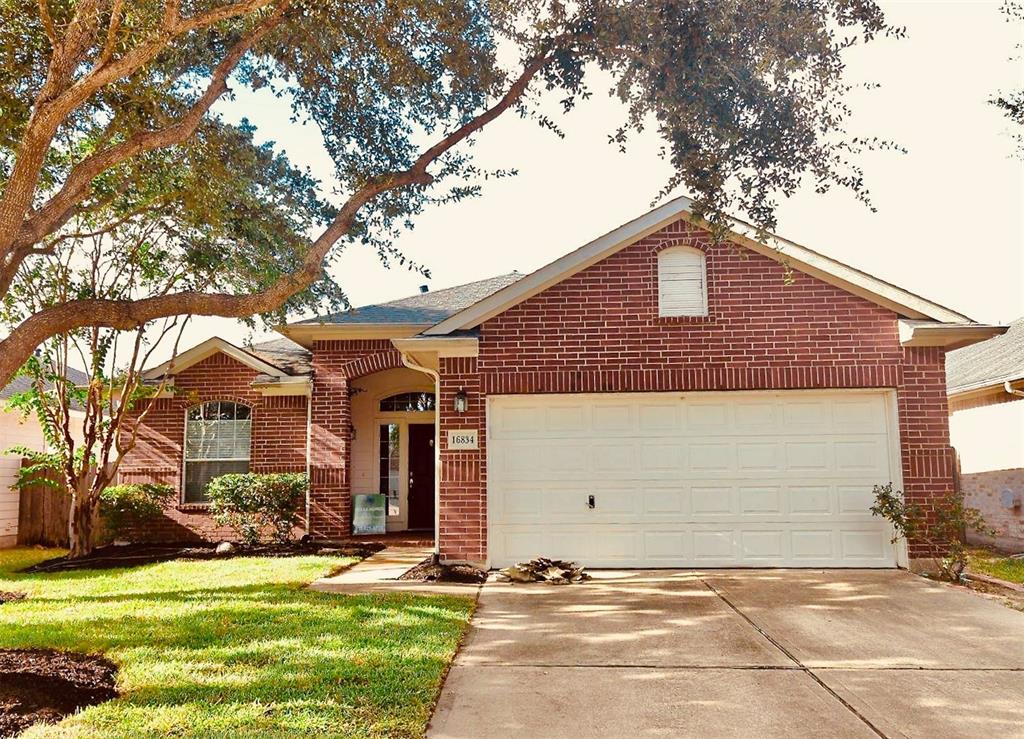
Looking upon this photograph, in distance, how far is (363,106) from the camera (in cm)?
1088

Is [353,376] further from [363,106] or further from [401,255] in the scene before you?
[363,106]

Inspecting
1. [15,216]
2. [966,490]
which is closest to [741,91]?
[15,216]

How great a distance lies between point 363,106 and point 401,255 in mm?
2138

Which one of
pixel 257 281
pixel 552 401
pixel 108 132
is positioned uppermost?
pixel 108 132

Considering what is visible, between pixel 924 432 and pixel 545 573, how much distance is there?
5.14m

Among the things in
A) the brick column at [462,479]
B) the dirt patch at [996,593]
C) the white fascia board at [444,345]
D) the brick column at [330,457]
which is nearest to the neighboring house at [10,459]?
the brick column at [330,457]

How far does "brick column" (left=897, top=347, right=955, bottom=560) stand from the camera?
975 centimetres

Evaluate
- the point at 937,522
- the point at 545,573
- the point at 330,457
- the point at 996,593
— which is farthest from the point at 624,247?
the point at 330,457

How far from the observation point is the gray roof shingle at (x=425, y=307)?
1402cm

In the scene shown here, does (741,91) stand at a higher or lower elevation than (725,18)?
lower

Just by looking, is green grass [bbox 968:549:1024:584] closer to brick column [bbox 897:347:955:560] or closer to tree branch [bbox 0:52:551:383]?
brick column [bbox 897:347:955:560]

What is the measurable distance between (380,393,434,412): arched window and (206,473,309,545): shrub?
280 cm

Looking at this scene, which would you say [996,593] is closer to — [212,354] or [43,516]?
[212,354]

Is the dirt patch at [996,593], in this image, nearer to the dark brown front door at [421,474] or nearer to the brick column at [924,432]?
the brick column at [924,432]
